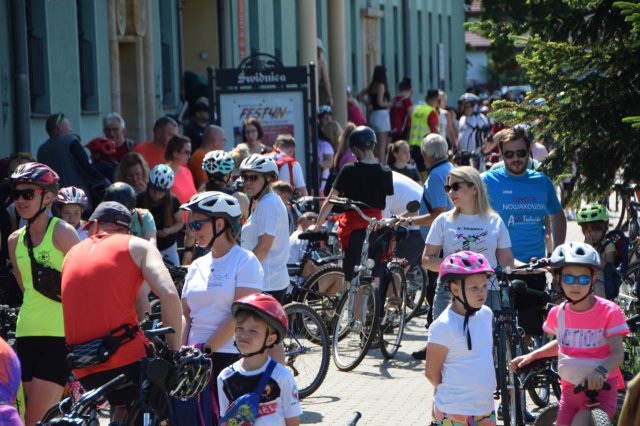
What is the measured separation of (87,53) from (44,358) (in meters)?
12.7

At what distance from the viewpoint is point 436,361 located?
6.71 metres

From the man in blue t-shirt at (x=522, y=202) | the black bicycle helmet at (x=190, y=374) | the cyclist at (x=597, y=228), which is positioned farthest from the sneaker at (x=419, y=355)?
the black bicycle helmet at (x=190, y=374)

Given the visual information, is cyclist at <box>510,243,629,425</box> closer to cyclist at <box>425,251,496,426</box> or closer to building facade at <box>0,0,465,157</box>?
cyclist at <box>425,251,496,426</box>

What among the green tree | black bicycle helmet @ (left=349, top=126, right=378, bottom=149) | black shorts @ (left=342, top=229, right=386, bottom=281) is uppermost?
the green tree

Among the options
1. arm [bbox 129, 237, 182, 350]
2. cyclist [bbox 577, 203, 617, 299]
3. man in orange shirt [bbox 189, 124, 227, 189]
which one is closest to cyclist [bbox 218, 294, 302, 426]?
arm [bbox 129, 237, 182, 350]

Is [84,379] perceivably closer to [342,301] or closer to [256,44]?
[342,301]

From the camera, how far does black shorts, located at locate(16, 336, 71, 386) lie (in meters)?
7.73

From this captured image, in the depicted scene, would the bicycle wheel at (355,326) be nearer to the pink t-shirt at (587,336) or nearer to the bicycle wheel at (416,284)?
the bicycle wheel at (416,284)

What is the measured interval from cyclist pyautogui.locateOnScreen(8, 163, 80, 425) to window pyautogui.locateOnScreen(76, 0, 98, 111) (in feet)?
40.1

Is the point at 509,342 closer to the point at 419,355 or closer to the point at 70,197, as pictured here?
the point at 419,355

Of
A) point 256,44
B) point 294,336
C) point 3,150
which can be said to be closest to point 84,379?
point 294,336

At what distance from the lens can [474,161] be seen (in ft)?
83.3

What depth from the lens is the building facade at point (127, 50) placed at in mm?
16422

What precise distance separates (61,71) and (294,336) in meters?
9.63
